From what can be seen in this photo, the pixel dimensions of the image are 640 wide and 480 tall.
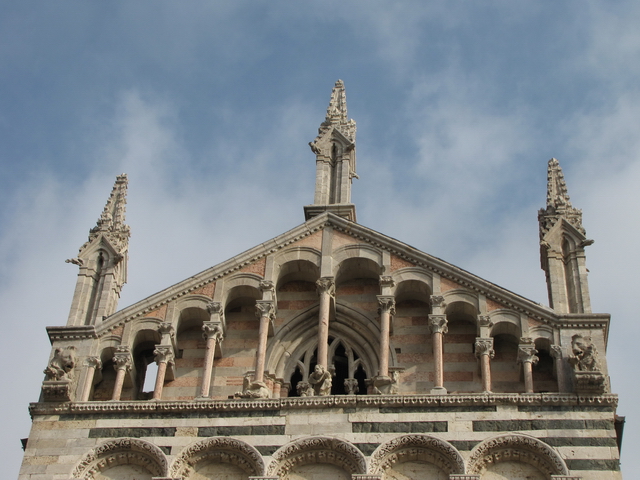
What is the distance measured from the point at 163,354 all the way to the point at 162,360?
0.10 m

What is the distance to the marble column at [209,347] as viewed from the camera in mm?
18859

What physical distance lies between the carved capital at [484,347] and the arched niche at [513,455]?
5.31 ft

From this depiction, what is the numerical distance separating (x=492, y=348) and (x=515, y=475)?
2.24 metres

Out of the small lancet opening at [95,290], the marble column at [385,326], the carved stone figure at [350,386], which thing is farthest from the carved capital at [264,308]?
the small lancet opening at [95,290]

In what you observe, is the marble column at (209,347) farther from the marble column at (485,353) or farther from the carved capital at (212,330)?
the marble column at (485,353)

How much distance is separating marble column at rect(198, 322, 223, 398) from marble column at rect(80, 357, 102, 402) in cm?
163

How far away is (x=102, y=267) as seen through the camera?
20.9 metres

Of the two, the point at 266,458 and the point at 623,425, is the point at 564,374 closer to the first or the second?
the point at 623,425

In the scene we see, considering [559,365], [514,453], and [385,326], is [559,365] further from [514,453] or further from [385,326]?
[385,326]

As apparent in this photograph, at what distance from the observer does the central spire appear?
22.0m

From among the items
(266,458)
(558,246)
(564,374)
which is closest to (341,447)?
(266,458)

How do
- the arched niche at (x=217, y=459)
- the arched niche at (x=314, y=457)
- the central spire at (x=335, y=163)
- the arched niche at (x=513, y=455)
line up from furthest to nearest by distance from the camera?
1. the central spire at (x=335, y=163)
2. the arched niche at (x=217, y=459)
3. the arched niche at (x=314, y=457)
4. the arched niche at (x=513, y=455)

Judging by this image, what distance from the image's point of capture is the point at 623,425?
60.0 feet

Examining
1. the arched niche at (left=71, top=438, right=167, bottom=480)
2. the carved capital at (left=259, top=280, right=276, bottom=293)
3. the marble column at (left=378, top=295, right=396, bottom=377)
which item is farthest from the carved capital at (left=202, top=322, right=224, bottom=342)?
the marble column at (left=378, top=295, right=396, bottom=377)
